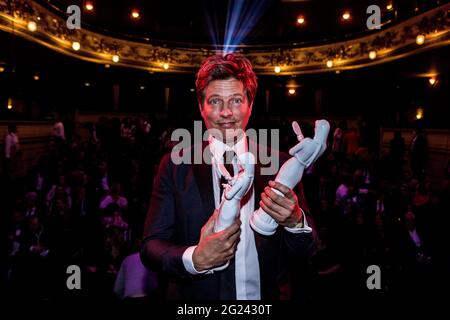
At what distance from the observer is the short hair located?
5.17 ft

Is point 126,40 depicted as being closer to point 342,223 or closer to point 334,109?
point 334,109

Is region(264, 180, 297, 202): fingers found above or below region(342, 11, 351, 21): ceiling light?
below

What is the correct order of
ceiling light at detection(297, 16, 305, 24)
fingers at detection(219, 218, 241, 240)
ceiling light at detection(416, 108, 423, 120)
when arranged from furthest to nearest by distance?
ceiling light at detection(297, 16, 305, 24) → ceiling light at detection(416, 108, 423, 120) → fingers at detection(219, 218, 241, 240)

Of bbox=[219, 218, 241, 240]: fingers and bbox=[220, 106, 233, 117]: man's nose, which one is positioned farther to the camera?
bbox=[220, 106, 233, 117]: man's nose

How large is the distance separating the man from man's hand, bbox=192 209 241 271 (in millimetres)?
116

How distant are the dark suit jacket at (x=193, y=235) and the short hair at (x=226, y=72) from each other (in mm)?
304

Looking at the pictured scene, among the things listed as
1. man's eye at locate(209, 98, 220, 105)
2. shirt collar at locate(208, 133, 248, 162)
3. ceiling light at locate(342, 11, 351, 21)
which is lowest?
shirt collar at locate(208, 133, 248, 162)

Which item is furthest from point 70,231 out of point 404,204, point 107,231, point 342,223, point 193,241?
point 404,204

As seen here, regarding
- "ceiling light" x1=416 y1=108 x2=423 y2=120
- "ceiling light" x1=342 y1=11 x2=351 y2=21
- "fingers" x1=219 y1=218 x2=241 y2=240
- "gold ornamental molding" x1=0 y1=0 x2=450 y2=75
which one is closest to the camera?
"fingers" x1=219 y1=218 x2=241 y2=240

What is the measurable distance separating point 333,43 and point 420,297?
13523 mm

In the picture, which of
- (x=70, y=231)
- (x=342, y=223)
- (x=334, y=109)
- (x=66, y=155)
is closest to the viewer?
(x=70, y=231)

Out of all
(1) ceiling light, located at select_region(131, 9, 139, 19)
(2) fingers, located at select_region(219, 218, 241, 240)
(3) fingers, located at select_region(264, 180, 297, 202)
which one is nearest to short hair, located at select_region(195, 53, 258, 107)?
(3) fingers, located at select_region(264, 180, 297, 202)

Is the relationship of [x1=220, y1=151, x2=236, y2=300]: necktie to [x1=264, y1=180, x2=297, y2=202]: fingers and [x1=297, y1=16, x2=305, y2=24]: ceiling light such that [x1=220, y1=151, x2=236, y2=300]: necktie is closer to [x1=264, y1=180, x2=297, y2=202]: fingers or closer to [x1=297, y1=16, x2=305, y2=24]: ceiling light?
[x1=264, y1=180, x2=297, y2=202]: fingers

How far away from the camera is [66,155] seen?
1005 cm
